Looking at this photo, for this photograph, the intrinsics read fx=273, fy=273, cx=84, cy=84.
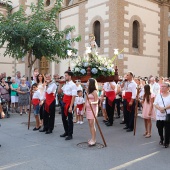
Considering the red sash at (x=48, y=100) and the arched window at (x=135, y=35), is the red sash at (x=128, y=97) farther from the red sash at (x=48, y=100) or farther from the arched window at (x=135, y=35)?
the arched window at (x=135, y=35)

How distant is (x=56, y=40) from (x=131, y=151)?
22.8 feet

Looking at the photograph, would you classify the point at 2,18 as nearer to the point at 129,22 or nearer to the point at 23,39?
the point at 23,39

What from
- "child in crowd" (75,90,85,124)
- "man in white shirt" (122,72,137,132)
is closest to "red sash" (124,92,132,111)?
"man in white shirt" (122,72,137,132)

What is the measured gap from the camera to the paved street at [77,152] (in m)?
5.36

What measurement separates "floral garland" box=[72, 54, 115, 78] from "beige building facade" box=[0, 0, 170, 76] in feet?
29.3

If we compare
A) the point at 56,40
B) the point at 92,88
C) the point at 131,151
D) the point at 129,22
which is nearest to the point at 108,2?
the point at 129,22

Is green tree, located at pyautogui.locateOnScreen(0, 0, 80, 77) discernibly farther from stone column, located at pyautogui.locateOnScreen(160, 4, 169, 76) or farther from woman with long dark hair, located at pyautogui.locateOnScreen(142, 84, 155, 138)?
stone column, located at pyautogui.locateOnScreen(160, 4, 169, 76)

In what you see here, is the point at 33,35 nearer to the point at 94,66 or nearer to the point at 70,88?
the point at 94,66

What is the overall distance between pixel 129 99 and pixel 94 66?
1.97 m

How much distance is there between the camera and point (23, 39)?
11.2 metres

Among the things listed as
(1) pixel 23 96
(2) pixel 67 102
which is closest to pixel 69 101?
(2) pixel 67 102

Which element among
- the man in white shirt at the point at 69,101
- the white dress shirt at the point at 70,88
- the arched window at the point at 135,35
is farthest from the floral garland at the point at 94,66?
the arched window at the point at 135,35

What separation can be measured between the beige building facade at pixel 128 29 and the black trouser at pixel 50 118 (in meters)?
9.41

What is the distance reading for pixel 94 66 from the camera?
8.12 meters
